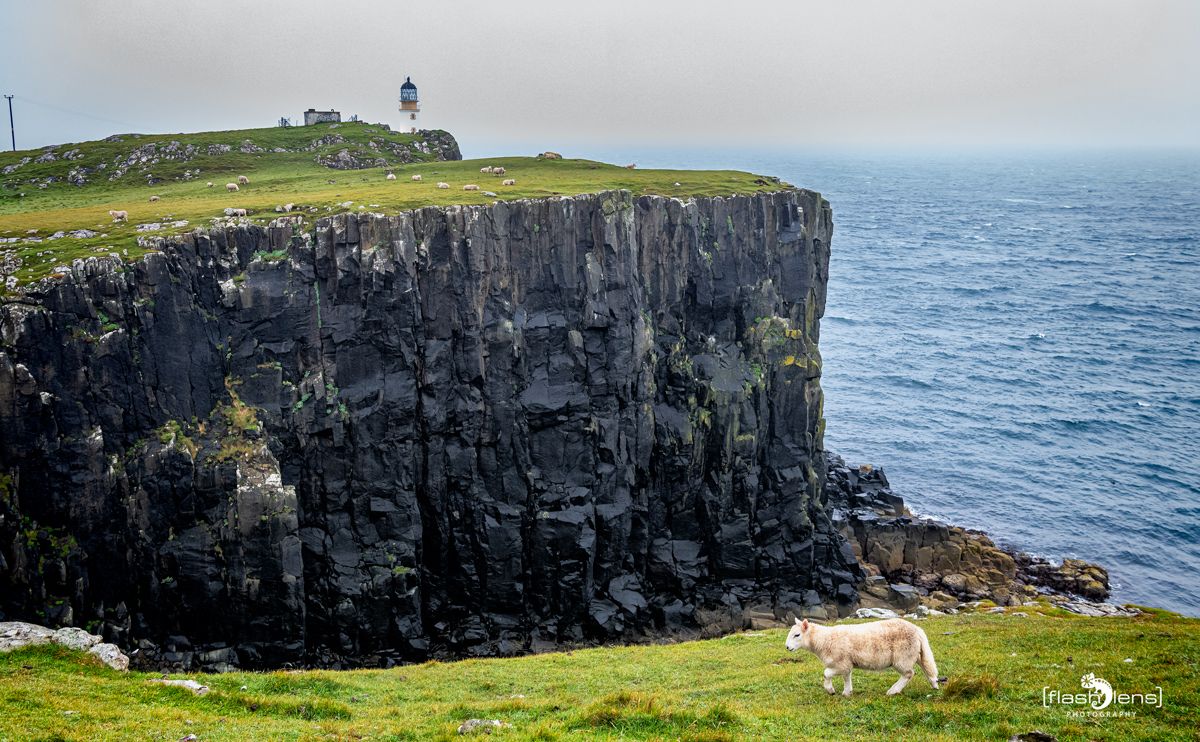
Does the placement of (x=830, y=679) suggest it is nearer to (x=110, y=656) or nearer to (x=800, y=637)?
(x=800, y=637)

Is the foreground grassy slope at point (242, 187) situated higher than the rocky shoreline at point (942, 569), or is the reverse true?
the foreground grassy slope at point (242, 187)

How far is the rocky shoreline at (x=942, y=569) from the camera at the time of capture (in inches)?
2266

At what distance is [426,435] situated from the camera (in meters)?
51.8

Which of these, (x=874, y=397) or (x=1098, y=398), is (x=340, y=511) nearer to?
(x=874, y=397)

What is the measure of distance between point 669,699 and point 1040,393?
285 feet

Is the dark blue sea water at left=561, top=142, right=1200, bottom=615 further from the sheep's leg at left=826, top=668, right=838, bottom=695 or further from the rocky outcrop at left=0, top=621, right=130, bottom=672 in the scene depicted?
the rocky outcrop at left=0, top=621, right=130, bottom=672

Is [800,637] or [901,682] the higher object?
[800,637]

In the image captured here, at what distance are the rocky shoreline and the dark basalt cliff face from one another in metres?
3.99

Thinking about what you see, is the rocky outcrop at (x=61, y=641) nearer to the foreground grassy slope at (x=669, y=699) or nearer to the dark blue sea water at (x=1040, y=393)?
the foreground grassy slope at (x=669, y=699)

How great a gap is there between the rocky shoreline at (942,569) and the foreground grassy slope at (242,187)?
27439 mm

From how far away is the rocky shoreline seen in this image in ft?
189

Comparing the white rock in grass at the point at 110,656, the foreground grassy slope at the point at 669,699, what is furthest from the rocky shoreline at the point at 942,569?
the white rock in grass at the point at 110,656

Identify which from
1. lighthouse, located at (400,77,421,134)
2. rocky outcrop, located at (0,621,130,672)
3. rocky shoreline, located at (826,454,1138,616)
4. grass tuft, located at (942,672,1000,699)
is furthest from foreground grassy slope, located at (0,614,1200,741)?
lighthouse, located at (400,77,421,134)

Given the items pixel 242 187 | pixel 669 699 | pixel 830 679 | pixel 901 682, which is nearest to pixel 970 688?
pixel 901 682
